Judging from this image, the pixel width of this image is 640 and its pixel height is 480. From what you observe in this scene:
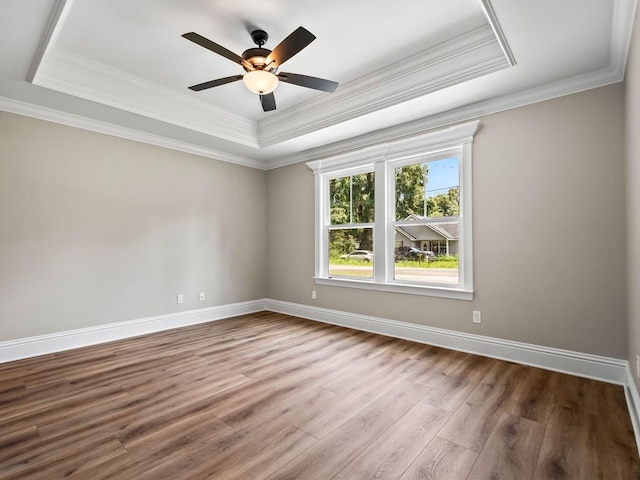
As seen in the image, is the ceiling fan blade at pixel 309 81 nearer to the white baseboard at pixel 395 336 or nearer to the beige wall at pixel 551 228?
the beige wall at pixel 551 228

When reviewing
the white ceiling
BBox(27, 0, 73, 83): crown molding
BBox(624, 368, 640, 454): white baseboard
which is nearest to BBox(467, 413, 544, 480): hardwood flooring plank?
BBox(624, 368, 640, 454): white baseboard

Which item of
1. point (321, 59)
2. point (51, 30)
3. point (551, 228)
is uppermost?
point (321, 59)

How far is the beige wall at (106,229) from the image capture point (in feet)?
10.6

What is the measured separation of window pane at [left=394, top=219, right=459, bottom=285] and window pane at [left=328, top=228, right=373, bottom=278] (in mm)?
449

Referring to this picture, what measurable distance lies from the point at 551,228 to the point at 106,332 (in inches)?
192

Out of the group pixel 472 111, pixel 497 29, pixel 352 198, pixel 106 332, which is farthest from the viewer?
pixel 352 198

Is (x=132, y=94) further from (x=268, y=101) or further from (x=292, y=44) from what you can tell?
(x=292, y=44)

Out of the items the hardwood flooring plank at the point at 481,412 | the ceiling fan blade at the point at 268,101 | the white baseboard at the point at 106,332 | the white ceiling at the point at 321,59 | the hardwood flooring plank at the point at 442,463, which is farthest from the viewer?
the white baseboard at the point at 106,332

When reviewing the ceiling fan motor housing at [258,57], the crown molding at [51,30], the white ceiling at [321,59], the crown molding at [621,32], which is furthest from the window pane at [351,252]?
the crown molding at [51,30]

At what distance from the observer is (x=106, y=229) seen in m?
3.80

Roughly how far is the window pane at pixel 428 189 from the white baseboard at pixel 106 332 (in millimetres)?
3036

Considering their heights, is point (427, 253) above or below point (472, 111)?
below

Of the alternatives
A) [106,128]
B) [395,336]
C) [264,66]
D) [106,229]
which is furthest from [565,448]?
[106,128]

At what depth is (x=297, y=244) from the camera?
513 cm
